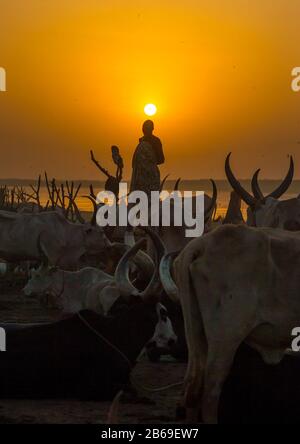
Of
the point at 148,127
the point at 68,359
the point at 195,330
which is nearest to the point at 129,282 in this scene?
the point at 68,359

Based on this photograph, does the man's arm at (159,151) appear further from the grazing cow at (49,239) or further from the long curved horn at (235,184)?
the long curved horn at (235,184)

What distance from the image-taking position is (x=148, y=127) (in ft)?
44.0

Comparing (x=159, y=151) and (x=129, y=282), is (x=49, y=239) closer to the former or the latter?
(x=159, y=151)

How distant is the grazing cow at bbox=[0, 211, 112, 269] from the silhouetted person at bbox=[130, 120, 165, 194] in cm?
93

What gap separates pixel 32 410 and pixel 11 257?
850 cm

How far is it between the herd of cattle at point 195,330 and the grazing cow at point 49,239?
13.6ft

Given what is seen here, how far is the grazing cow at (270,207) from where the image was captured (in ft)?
33.8

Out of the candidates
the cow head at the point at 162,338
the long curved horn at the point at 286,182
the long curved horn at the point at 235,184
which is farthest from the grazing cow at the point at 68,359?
the long curved horn at the point at 286,182

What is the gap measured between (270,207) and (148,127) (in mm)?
3309

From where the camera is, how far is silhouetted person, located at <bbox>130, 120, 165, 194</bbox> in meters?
13.6

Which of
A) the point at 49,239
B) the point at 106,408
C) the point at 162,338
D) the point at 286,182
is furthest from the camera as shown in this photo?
the point at 49,239

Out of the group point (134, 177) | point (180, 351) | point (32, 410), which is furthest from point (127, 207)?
point (32, 410)

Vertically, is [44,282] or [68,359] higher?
[44,282]

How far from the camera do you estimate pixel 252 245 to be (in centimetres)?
564
